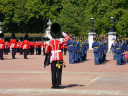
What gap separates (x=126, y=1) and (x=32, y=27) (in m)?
23.2

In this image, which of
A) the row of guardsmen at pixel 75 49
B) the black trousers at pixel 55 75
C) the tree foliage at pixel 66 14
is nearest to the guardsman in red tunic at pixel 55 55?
the black trousers at pixel 55 75

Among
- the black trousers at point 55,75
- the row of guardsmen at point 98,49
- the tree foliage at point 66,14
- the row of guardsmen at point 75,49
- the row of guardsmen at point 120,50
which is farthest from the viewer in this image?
the tree foliage at point 66,14

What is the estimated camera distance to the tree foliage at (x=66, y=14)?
6350 centimetres

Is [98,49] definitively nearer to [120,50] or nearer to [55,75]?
[120,50]

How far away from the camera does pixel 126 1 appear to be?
63.5 meters

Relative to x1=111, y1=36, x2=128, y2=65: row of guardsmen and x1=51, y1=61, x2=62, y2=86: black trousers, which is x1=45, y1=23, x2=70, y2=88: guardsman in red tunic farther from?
x1=111, y1=36, x2=128, y2=65: row of guardsmen

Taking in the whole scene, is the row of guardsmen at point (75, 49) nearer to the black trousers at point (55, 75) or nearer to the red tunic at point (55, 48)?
the red tunic at point (55, 48)

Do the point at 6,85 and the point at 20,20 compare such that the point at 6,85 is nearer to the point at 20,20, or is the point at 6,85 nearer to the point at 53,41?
the point at 53,41

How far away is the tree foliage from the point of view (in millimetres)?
63500

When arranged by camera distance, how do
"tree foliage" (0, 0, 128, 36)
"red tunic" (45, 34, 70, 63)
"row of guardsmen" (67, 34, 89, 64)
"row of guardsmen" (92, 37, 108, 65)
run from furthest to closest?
"tree foliage" (0, 0, 128, 36) < "row of guardsmen" (67, 34, 89, 64) < "row of guardsmen" (92, 37, 108, 65) < "red tunic" (45, 34, 70, 63)

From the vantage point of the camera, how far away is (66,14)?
66.0 metres

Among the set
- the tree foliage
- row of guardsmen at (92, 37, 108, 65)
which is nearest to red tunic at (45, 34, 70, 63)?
row of guardsmen at (92, 37, 108, 65)

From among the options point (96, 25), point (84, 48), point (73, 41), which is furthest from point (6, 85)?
point (96, 25)

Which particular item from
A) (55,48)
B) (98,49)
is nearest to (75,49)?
(98,49)
